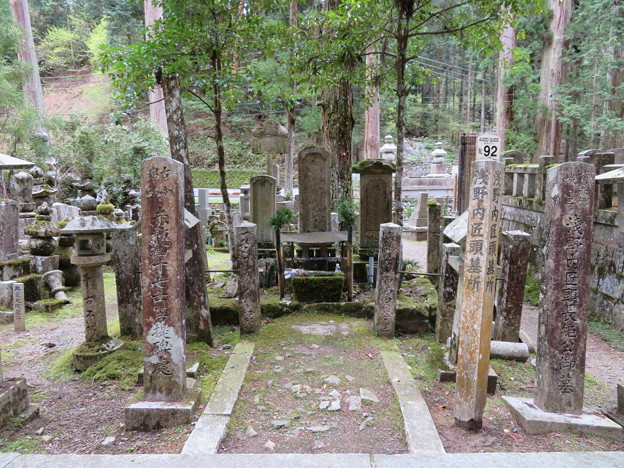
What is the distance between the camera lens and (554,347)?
3529 millimetres

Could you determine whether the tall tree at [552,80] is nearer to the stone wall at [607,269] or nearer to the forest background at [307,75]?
the forest background at [307,75]

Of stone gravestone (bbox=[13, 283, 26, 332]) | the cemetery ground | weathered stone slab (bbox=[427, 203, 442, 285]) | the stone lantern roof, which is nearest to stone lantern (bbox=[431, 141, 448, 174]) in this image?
weathered stone slab (bbox=[427, 203, 442, 285])

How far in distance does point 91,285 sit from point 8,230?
16.6 feet

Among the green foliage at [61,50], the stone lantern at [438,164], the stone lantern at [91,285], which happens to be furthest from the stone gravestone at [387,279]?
→ the green foliage at [61,50]

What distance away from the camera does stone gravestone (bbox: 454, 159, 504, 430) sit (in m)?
3.41

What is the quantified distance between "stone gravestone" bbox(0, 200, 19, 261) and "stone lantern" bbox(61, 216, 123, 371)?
476 centimetres

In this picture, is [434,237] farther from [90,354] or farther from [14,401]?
[14,401]

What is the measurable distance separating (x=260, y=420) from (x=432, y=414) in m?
1.55

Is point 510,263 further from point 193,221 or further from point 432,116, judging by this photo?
point 432,116

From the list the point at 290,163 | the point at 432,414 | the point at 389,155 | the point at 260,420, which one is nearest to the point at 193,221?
the point at 260,420

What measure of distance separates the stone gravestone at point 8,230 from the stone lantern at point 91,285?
4.76 m

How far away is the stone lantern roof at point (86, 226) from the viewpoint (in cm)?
497

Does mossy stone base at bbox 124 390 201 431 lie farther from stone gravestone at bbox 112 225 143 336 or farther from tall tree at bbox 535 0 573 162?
tall tree at bbox 535 0 573 162

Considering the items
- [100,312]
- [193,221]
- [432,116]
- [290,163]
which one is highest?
[432,116]
